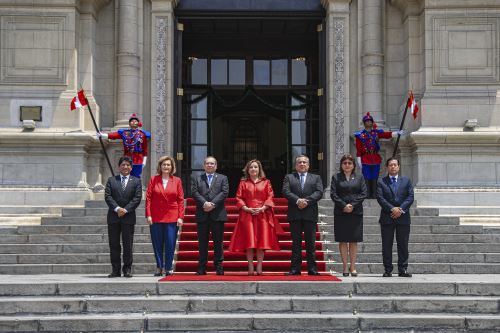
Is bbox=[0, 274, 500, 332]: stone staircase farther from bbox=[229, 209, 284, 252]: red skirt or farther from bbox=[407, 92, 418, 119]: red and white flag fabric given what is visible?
bbox=[407, 92, 418, 119]: red and white flag fabric

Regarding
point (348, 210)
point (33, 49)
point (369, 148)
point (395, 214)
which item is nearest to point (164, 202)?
point (348, 210)

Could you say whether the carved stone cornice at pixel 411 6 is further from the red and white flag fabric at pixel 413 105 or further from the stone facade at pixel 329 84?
the red and white flag fabric at pixel 413 105

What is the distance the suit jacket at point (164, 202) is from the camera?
482 inches

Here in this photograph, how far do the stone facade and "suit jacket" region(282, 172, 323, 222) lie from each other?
15.6 feet

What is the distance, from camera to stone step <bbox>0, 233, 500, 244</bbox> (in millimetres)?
14047

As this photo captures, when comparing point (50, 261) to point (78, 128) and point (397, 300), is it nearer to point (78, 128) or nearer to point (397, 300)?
point (78, 128)

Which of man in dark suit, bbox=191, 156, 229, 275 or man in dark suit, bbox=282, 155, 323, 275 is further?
man in dark suit, bbox=191, 156, 229, 275

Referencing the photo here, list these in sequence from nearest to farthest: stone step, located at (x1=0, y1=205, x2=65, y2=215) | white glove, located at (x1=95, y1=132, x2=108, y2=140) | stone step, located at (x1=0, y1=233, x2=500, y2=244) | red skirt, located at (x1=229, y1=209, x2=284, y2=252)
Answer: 1. red skirt, located at (x1=229, y1=209, x2=284, y2=252)
2. stone step, located at (x1=0, y1=233, x2=500, y2=244)
3. stone step, located at (x1=0, y1=205, x2=65, y2=215)
4. white glove, located at (x1=95, y1=132, x2=108, y2=140)

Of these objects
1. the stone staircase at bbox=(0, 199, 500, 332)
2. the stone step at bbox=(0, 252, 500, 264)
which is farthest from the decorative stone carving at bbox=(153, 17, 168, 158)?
the stone staircase at bbox=(0, 199, 500, 332)

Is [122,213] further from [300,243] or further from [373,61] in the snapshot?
[373,61]

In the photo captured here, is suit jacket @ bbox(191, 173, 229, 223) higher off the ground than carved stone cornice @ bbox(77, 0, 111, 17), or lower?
lower

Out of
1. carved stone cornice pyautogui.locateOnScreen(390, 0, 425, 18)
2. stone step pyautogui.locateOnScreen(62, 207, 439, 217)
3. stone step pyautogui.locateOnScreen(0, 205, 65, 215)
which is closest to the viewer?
stone step pyautogui.locateOnScreen(62, 207, 439, 217)

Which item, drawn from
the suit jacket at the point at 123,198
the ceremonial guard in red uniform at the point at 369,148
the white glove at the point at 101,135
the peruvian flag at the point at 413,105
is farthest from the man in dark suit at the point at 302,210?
the white glove at the point at 101,135

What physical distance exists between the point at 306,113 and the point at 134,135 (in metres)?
5.27
